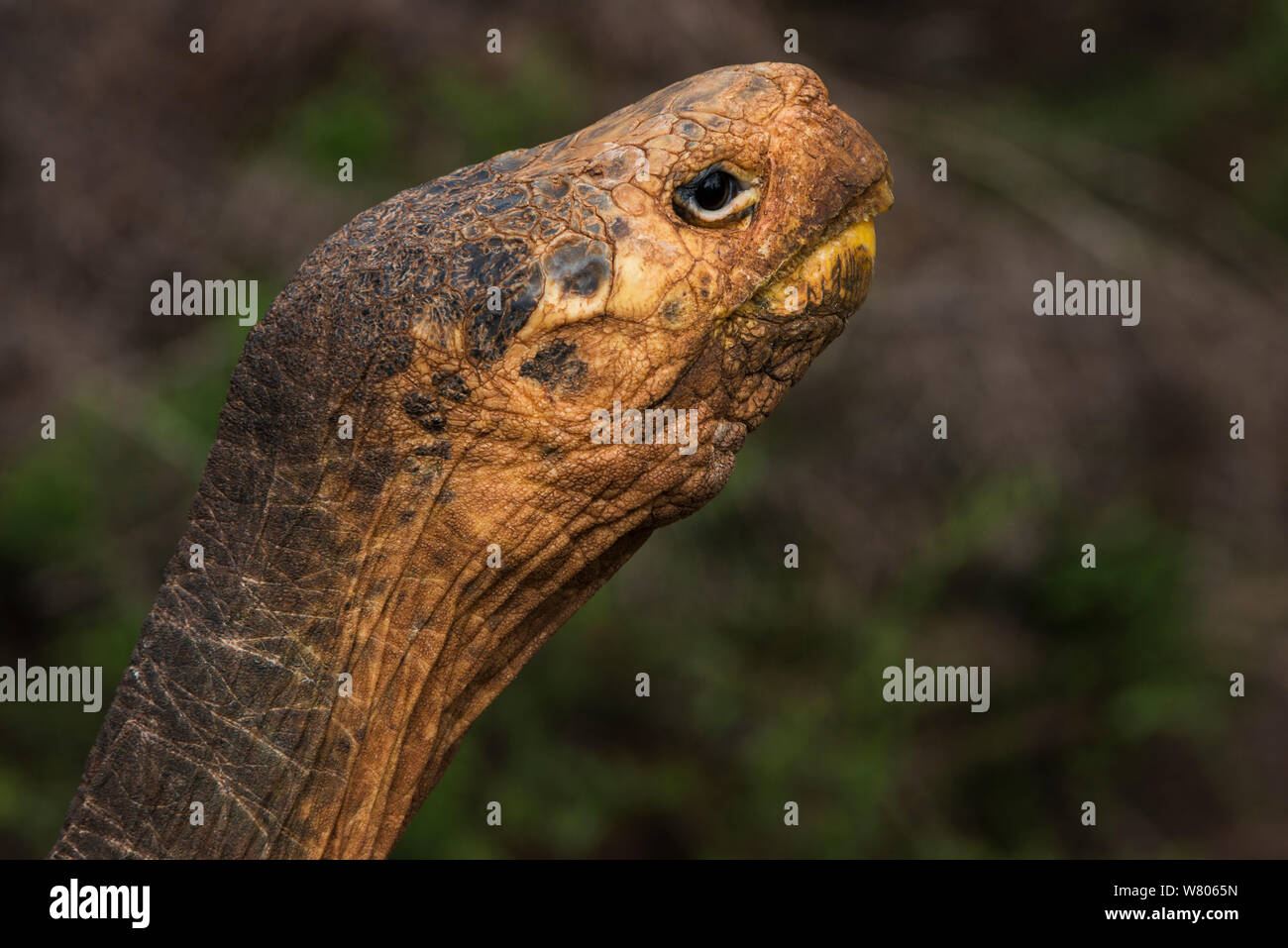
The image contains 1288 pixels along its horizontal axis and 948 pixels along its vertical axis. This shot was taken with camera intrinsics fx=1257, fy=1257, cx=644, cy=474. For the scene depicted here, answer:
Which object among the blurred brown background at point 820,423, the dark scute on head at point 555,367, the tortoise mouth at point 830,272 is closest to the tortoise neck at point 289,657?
the dark scute on head at point 555,367

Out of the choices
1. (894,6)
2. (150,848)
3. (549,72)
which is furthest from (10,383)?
(894,6)

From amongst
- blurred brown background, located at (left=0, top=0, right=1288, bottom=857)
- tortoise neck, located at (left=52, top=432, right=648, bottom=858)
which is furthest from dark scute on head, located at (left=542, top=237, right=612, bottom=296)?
blurred brown background, located at (left=0, top=0, right=1288, bottom=857)

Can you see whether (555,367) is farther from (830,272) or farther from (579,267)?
(830,272)

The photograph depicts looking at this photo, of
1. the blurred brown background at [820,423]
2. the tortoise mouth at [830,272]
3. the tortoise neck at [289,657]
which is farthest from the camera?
the blurred brown background at [820,423]

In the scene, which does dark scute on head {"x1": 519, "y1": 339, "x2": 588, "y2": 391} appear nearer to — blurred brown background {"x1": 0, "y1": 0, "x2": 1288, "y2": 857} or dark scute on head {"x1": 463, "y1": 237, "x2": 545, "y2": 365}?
dark scute on head {"x1": 463, "y1": 237, "x2": 545, "y2": 365}

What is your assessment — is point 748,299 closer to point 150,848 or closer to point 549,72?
point 150,848

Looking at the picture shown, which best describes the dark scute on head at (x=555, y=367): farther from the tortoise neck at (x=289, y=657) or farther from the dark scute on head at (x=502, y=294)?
the tortoise neck at (x=289, y=657)

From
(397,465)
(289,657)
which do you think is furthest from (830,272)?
(289,657)
